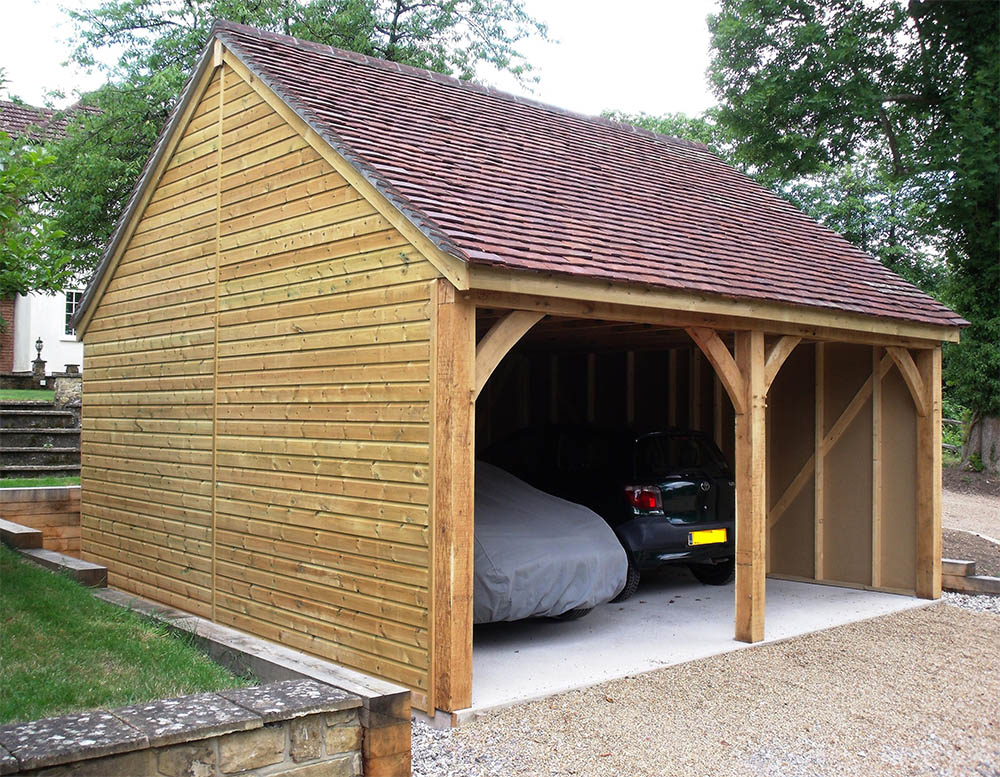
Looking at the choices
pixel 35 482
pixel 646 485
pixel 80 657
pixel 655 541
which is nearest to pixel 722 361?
pixel 646 485

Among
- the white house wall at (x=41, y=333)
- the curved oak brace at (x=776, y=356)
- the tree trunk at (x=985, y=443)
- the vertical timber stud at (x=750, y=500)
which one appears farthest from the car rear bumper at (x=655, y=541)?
the white house wall at (x=41, y=333)

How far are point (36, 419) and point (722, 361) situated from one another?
11.8 meters

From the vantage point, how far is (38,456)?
14617 millimetres

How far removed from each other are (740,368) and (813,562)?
3.48 m

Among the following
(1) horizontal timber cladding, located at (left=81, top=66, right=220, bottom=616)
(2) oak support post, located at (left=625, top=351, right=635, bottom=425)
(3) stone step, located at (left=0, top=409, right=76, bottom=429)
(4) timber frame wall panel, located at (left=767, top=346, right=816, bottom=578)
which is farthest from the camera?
(3) stone step, located at (left=0, top=409, right=76, bottom=429)

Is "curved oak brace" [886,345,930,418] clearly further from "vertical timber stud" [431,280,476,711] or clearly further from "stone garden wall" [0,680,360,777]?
"stone garden wall" [0,680,360,777]

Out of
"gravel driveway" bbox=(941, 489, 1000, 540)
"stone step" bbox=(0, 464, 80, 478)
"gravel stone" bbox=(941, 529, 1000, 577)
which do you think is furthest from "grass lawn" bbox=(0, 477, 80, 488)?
"gravel driveway" bbox=(941, 489, 1000, 540)

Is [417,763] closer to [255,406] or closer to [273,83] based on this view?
[255,406]

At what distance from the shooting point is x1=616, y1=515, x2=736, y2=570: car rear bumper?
8.84 meters

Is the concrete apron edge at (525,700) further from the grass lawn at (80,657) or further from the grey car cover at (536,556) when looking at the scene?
the grass lawn at (80,657)

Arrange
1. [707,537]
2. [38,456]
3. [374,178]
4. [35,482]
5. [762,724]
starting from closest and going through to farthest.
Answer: [762,724]
[374,178]
[707,537]
[35,482]
[38,456]

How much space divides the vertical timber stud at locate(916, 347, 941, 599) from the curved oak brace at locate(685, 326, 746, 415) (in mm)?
2791

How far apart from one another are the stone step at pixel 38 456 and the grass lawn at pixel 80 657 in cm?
705

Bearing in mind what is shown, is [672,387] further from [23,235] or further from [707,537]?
[23,235]
